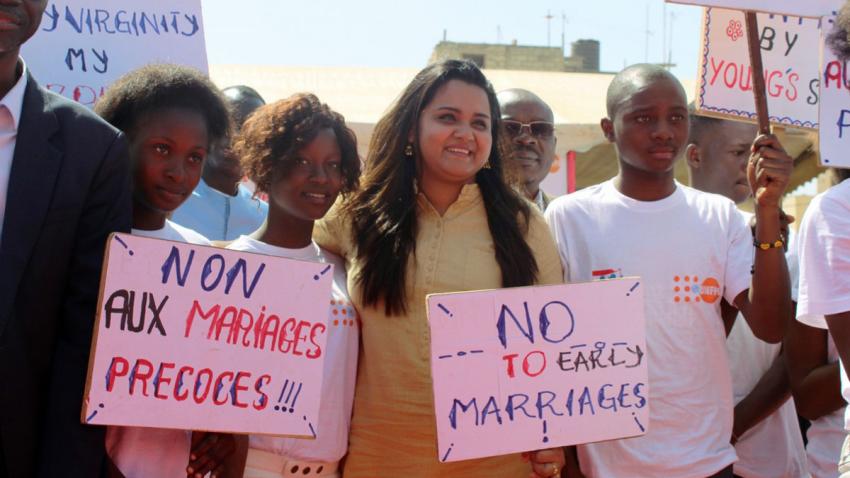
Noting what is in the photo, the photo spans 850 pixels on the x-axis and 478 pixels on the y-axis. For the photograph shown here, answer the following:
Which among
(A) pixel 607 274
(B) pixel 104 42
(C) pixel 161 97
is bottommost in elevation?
(A) pixel 607 274

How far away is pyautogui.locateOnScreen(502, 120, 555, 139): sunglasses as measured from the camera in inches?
172

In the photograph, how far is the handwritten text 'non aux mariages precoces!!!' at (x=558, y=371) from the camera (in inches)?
108

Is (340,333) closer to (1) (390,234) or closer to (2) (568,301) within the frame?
(1) (390,234)

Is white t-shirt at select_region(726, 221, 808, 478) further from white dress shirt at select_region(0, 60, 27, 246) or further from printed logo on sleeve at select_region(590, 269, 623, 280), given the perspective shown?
white dress shirt at select_region(0, 60, 27, 246)

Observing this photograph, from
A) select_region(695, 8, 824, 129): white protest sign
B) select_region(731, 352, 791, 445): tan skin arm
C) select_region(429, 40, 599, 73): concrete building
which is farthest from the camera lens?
select_region(429, 40, 599, 73): concrete building

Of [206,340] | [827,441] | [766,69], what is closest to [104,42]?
[206,340]

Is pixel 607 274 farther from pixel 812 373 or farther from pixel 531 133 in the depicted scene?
pixel 531 133

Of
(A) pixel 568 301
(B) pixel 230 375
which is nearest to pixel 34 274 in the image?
(B) pixel 230 375

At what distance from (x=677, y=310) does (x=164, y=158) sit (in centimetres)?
164

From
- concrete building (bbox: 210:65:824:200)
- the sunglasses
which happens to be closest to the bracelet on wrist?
the sunglasses

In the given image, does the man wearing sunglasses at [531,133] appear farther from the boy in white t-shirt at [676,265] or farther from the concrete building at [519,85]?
the concrete building at [519,85]

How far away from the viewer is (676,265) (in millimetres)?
3139

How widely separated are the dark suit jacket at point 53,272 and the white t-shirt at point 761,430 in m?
2.29

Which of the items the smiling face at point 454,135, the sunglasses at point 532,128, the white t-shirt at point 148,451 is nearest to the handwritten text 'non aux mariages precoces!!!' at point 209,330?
the white t-shirt at point 148,451
